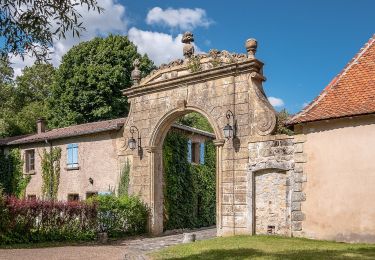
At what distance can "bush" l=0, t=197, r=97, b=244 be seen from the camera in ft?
43.5

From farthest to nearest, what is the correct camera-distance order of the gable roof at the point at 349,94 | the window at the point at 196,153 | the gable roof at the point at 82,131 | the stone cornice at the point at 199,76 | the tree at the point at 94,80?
the tree at the point at 94,80 < the window at the point at 196,153 < the gable roof at the point at 82,131 < the stone cornice at the point at 199,76 < the gable roof at the point at 349,94

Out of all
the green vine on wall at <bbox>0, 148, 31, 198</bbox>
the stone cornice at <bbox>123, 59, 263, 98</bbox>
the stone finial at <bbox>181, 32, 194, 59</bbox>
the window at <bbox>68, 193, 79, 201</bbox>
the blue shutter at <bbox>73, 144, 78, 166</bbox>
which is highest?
the stone finial at <bbox>181, 32, 194, 59</bbox>

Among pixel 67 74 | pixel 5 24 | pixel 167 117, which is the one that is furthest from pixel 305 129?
pixel 67 74

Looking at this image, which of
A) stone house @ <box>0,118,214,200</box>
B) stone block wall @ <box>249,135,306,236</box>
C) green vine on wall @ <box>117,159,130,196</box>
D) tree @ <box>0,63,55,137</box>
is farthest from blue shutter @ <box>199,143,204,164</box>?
tree @ <box>0,63,55,137</box>

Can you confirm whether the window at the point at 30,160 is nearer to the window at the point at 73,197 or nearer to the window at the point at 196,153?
the window at the point at 73,197

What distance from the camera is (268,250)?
33.9ft

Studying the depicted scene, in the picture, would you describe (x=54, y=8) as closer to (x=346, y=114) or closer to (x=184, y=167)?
(x=346, y=114)

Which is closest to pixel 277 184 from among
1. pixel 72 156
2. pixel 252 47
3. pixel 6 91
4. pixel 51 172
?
pixel 252 47

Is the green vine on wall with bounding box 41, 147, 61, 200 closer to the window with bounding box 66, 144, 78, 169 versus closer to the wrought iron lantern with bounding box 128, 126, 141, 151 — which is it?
the window with bounding box 66, 144, 78, 169

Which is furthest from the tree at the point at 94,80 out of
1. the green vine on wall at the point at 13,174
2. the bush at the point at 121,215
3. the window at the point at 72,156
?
the bush at the point at 121,215

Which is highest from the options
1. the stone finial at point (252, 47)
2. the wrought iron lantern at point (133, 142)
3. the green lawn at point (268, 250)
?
the stone finial at point (252, 47)

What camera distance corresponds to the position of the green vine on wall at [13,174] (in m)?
23.6

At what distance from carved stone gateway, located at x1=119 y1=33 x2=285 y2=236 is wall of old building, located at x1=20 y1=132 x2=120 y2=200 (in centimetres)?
122

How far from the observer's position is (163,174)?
18.6m
